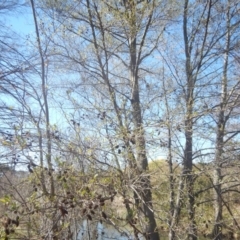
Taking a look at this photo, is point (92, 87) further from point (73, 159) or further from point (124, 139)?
point (73, 159)

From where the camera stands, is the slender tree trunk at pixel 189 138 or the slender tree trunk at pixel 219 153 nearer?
the slender tree trunk at pixel 189 138

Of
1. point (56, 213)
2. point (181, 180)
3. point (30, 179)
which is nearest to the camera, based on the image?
point (56, 213)

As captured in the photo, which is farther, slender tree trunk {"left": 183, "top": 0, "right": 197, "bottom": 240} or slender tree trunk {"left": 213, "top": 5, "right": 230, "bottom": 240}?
slender tree trunk {"left": 213, "top": 5, "right": 230, "bottom": 240}

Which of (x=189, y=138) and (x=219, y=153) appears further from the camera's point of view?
(x=189, y=138)

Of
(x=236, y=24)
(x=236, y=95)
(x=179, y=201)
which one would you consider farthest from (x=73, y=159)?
(x=236, y=24)

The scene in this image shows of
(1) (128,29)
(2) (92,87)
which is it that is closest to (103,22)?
(1) (128,29)

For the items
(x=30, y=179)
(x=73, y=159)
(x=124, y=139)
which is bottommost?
(x=30, y=179)

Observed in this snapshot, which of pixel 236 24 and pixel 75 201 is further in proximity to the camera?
pixel 236 24

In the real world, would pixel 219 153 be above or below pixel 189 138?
below

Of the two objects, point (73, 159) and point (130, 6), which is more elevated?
point (130, 6)

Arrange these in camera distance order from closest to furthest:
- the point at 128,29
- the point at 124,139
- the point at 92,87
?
1. the point at 124,139
2. the point at 128,29
3. the point at 92,87

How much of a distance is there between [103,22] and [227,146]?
9.89 feet

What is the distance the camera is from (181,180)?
5.24m

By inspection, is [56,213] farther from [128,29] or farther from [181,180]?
[128,29]
